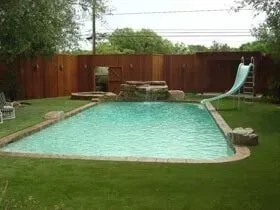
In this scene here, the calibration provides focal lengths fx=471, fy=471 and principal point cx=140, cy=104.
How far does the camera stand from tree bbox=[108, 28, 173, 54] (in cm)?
4788

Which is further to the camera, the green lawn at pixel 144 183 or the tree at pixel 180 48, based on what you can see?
the tree at pixel 180 48

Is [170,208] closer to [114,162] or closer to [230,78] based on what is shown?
[114,162]

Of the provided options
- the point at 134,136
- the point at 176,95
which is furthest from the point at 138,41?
the point at 134,136

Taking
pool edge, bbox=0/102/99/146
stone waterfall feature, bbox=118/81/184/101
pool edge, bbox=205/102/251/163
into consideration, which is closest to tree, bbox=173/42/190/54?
stone waterfall feature, bbox=118/81/184/101

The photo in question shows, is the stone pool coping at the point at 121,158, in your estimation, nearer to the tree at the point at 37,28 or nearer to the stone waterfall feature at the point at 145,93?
the tree at the point at 37,28

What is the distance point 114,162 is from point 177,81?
15.3 meters

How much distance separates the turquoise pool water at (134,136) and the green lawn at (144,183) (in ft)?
5.59

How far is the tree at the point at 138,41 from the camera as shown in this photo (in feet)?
Answer: 157

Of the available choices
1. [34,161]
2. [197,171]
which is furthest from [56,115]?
[197,171]

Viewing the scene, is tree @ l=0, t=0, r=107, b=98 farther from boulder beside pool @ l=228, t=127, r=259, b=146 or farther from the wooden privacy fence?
boulder beside pool @ l=228, t=127, r=259, b=146

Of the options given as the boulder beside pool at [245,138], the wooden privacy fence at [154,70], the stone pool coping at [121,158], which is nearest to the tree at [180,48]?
the wooden privacy fence at [154,70]

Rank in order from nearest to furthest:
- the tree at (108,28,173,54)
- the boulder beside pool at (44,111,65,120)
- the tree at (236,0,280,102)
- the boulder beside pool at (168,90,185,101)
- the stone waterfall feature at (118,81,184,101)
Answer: the tree at (236,0,280,102)
the boulder beside pool at (44,111,65,120)
the boulder beside pool at (168,90,185,101)
the stone waterfall feature at (118,81,184,101)
the tree at (108,28,173,54)

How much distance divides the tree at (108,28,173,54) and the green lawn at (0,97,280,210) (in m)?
40.2

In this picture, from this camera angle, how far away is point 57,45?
16.2 meters
